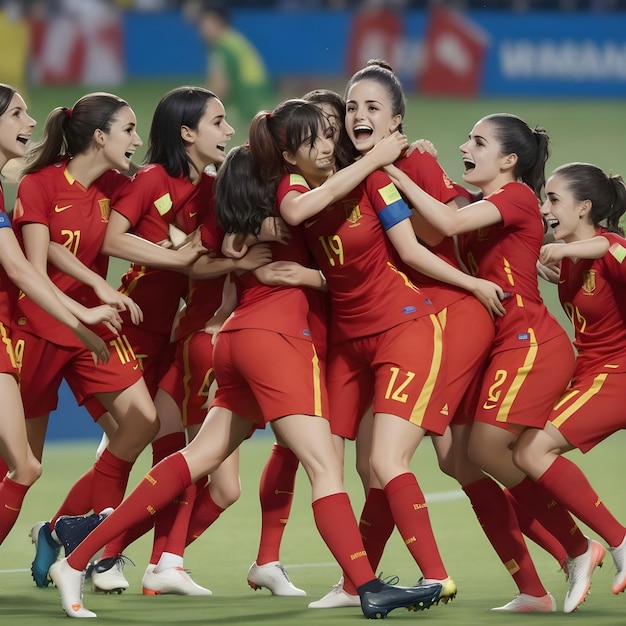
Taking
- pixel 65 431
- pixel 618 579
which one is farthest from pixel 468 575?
pixel 65 431

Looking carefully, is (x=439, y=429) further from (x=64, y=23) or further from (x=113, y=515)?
(x=64, y=23)

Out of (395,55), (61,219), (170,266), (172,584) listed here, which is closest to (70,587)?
(172,584)

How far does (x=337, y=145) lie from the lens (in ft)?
16.7

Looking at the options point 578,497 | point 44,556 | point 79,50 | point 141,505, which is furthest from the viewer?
point 79,50

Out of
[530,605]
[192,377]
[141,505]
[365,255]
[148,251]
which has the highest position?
[148,251]

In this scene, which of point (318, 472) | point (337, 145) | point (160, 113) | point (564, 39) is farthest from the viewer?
point (564, 39)

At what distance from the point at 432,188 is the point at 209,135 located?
1.05 meters

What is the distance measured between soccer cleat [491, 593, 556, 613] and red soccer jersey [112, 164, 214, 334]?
191 centimetres

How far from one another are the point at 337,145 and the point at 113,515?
5.38 ft

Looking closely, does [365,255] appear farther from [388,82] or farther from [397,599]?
[397,599]

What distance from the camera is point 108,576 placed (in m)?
5.51

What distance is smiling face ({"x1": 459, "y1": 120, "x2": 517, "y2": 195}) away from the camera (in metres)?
5.16

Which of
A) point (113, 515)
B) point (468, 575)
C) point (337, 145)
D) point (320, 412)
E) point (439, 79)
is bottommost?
point (468, 575)

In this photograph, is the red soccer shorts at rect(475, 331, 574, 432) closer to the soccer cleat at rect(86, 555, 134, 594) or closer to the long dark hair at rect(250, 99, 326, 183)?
the long dark hair at rect(250, 99, 326, 183)
